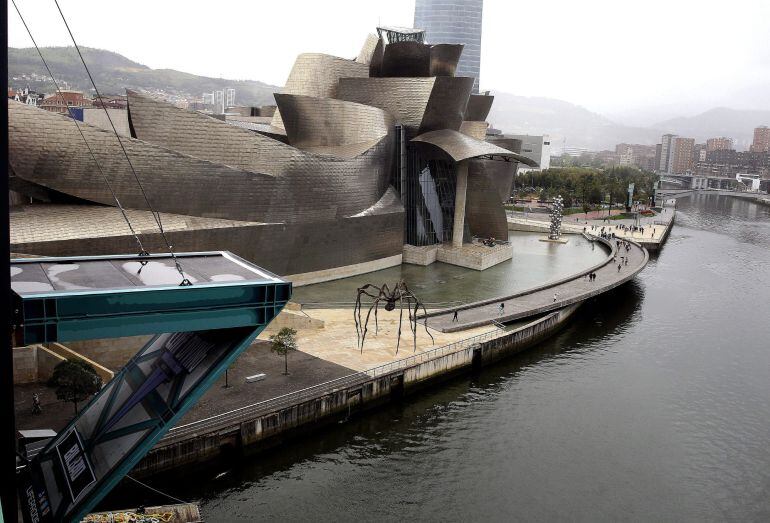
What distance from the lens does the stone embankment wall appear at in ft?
60.5

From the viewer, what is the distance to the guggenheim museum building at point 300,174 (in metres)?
27.9

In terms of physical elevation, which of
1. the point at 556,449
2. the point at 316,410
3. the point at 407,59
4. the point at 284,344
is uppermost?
the point at 407,59

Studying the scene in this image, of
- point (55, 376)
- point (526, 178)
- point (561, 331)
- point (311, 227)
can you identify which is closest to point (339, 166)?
point (311, 227)

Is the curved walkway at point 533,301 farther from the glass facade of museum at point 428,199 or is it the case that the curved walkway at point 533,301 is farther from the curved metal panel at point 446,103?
the curved metal panel at point 446,103

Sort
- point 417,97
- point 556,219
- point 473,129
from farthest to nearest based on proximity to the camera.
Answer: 1. point 556,219
2. point 473,129
3. point 417,97

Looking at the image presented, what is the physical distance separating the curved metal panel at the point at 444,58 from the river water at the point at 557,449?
78.7 feet

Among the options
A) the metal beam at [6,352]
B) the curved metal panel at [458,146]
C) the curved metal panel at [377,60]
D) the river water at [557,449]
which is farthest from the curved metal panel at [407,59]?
the metal beam at [6,352]

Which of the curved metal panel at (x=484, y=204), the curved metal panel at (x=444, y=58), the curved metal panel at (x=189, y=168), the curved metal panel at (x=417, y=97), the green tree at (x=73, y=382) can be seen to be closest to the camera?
the green tree at (x=73, y=382)

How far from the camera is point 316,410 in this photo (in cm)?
2181

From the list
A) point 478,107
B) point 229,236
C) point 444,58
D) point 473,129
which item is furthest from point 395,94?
point 229,236

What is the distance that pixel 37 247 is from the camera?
25625mm

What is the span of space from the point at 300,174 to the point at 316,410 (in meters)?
17.5

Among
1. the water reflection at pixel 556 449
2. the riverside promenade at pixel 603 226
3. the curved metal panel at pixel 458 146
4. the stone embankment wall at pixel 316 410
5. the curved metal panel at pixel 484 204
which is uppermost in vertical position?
the curved metal panel at pixel 458 146

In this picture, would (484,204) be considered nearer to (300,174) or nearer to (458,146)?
(458,146)
